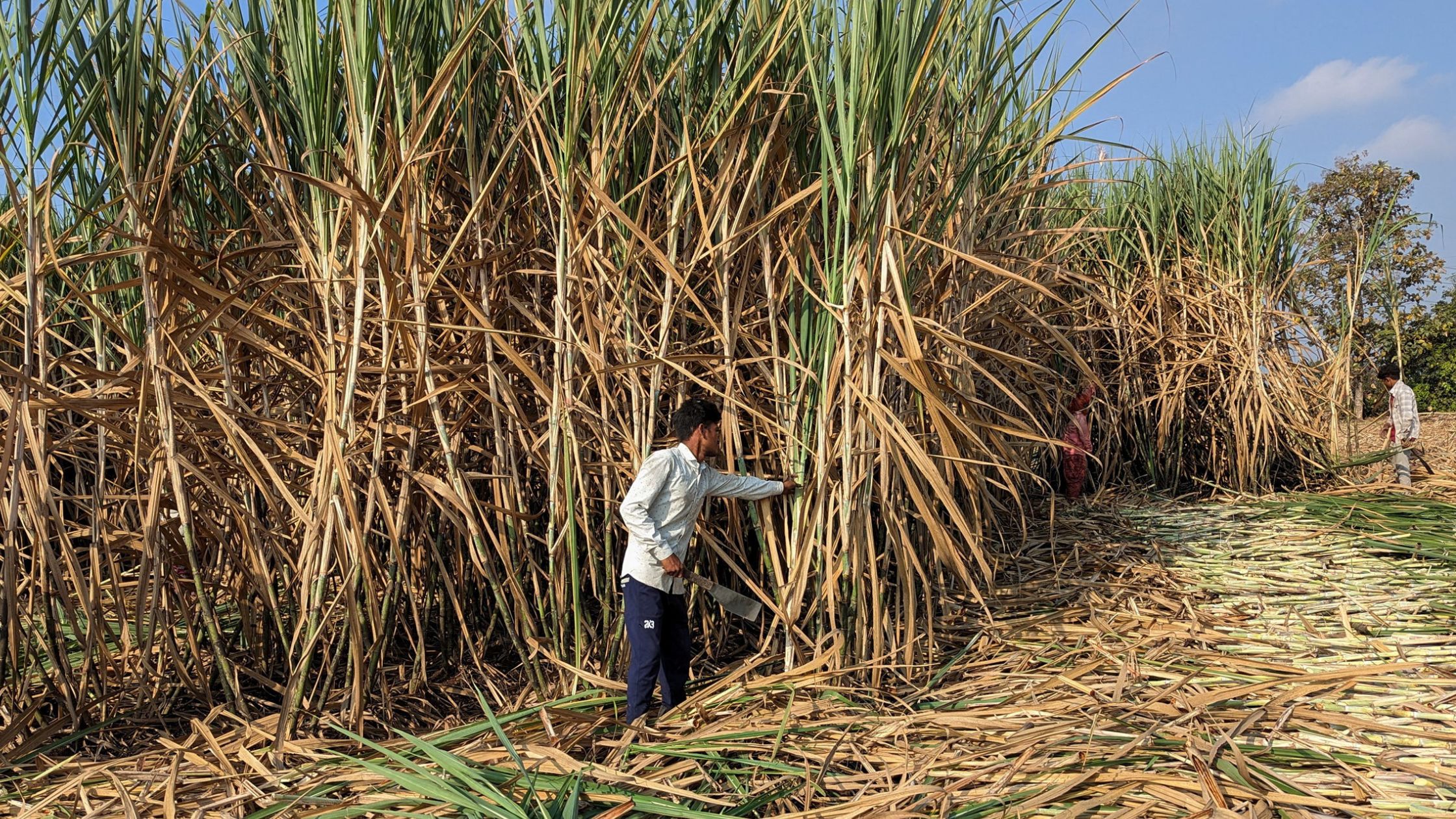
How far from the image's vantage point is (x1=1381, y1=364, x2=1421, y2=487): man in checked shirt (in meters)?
5.42

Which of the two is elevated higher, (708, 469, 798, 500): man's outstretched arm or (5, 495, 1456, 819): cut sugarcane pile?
(708, 469, 798, 500): man's outstretched arm

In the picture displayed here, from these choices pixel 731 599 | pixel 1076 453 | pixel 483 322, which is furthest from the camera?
pixel 1076 453

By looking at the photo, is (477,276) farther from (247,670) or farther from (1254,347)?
(1254,347)

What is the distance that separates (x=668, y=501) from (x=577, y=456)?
29cm

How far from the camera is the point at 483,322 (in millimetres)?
2490

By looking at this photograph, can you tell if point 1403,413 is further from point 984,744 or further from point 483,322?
point 483,322

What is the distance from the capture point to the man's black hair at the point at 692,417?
101 inches

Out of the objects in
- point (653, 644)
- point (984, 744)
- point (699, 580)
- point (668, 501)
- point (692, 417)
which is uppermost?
point (692, 417)

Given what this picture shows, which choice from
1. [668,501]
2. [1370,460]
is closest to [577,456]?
[668,501]

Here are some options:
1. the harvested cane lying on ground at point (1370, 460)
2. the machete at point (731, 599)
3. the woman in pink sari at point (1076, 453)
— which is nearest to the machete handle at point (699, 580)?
the machete at point (731, 599)

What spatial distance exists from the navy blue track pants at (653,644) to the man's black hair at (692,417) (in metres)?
0.43

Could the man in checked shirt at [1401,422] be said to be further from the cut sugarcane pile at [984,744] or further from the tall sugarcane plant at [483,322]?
the tall sugarcane plant at [483,322]

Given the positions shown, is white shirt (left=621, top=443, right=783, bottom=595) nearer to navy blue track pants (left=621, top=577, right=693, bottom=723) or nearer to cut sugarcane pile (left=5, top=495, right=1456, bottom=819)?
navy blue track pants (left=621, top=577, right=693, bottom=723)

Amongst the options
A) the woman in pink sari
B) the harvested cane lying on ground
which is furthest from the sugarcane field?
the harvested cane lying on ground
